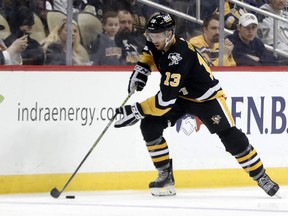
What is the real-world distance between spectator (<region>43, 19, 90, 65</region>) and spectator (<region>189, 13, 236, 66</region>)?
884 mm

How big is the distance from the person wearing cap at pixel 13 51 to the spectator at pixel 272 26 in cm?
197

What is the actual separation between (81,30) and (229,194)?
62.5 inches

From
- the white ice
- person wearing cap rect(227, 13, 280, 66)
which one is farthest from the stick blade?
person wearing cap rect(227, 13, 280, 66)

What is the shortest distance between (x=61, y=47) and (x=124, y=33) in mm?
501

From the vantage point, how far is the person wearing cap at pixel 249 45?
730cm

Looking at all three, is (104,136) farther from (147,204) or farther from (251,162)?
(251,162)

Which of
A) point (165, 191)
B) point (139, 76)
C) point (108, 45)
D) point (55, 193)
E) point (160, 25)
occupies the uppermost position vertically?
point (160, 25)

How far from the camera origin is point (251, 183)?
281 inches

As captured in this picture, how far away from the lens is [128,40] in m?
6.96

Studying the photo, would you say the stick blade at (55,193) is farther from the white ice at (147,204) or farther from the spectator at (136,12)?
the spectator at (136,12)

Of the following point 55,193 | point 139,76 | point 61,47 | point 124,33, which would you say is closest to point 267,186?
point 139,76

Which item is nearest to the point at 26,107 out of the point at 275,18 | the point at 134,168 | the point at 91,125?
the point at 91,125

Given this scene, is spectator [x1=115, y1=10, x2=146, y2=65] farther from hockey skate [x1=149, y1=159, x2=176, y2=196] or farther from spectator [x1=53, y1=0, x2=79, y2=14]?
hockey skate [x1=149, y1=159, x2=176, y2=196]

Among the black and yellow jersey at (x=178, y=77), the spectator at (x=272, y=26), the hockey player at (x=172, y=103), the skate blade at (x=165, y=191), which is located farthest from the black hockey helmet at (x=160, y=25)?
the spectator at (x=272, y=26)
